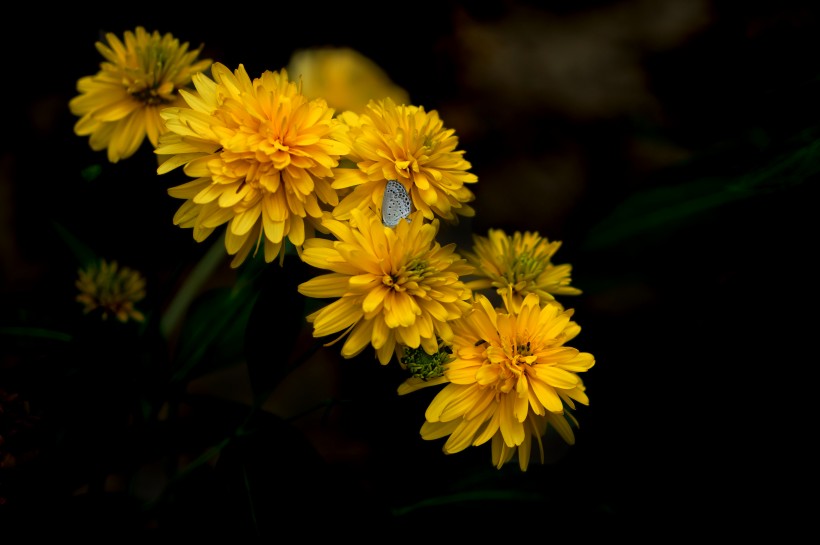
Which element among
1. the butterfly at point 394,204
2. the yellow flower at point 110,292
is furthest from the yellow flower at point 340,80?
the yellow flower at point 110,292

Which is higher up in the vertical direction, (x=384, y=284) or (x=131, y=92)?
(x=131, y=92)

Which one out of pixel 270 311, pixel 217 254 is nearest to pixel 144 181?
pixel 217 254

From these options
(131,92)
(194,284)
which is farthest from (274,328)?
(194,284)

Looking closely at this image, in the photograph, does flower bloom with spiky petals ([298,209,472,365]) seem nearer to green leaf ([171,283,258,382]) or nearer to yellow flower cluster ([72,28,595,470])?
yellow flower cluster ([72,28,595,470])

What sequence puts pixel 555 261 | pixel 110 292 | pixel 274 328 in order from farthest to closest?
pixel 555 261
pixel 110 292
pixel 274 328

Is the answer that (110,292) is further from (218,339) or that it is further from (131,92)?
(131,92)

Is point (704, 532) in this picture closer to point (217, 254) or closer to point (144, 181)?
point (217, 254)

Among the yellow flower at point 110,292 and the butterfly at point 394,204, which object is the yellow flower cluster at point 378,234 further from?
the yellow flower at point 110,292
